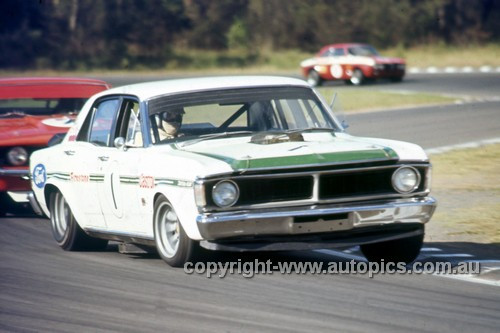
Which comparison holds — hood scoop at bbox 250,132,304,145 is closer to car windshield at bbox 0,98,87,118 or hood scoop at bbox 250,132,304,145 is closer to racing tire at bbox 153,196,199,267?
racing tire at bbox 153,196,199,267

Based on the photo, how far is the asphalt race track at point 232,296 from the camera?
20.0 ft

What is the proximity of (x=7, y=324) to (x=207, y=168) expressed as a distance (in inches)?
72.2

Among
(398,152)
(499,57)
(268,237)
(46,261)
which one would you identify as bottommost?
(499,57)

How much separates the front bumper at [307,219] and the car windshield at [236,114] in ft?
3.84

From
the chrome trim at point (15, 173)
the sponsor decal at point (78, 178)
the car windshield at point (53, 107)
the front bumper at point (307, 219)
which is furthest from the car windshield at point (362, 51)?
the front bumper at point (307, 219)

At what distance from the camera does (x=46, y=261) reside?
907 centimetres

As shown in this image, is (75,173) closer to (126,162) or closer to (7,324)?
(126,162)

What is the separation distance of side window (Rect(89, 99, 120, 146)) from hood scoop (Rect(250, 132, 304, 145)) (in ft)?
4.95

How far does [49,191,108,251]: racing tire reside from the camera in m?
9.64

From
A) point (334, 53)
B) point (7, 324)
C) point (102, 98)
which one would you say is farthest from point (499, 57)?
point (7, 324)

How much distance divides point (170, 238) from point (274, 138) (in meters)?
1.07

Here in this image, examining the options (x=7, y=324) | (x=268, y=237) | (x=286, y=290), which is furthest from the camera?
(x=268, y=237)

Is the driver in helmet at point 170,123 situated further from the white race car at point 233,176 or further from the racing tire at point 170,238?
the racing tire at point 170,238

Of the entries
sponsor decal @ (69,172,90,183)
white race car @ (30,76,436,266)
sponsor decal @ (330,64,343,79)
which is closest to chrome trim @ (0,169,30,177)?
white race car @ (30,76,436,266)
